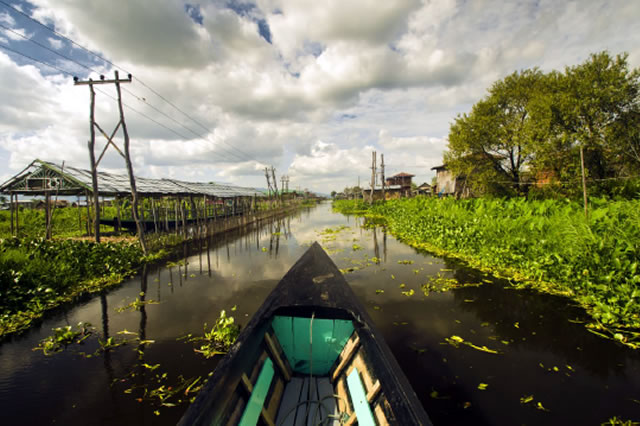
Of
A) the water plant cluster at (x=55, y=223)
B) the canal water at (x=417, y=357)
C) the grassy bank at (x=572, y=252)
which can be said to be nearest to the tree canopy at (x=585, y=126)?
the grassy bank at (x=572, y=252)

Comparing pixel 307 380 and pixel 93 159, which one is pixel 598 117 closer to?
pixel 307 380

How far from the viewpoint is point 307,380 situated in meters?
3.24

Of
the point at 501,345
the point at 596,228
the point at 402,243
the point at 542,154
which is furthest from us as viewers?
the point at 402,243

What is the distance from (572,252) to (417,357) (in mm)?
4782

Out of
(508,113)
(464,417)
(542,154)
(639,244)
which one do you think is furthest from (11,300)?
(508,113)

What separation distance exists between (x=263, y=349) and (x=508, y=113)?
1955cm

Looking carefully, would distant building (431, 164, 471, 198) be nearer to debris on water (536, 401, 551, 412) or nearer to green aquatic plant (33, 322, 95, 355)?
debris on water (536, 401, 551, 412)

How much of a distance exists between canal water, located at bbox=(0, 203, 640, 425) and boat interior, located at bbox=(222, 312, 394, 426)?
1.12 metres

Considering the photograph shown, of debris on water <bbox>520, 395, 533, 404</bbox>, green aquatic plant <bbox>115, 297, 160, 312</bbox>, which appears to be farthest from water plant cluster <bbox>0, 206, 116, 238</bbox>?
debris on water <bbox>520, 395, 533, 404</bbox>

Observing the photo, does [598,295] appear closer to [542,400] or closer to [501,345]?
[501,345]

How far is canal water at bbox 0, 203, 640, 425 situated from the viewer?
3014mm

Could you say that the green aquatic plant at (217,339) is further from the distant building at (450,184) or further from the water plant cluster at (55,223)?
the distant building at (450,184)

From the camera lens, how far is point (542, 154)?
11922 millimetres

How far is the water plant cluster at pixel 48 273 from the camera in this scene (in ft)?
17.2
